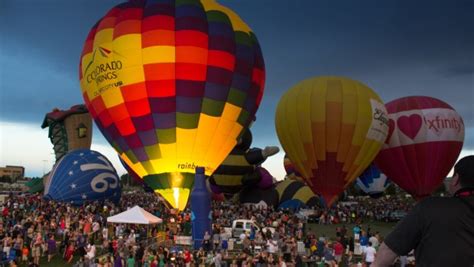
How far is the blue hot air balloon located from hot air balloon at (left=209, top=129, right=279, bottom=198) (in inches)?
268

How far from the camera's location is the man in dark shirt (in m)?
2.18

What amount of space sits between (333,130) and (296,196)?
34.6ft

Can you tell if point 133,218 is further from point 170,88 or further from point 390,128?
point 390,128

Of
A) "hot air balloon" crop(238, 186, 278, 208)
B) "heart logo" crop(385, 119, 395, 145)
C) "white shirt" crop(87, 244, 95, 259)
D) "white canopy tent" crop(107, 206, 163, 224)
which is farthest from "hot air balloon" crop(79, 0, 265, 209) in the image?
"hot air balloon" crop(238, 186, 278, 208)

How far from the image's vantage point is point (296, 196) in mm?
33938

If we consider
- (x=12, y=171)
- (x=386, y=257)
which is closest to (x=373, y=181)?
(x=386, y=257)

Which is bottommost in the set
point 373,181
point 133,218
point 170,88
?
point 133,218

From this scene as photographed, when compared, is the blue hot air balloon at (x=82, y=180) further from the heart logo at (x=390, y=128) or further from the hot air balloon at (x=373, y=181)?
the hot air balloon at (x=373, y=181)

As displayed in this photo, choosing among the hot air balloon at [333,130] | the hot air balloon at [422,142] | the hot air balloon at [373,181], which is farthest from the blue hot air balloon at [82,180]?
the hot air balloon at [373,181]

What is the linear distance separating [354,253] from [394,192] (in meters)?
80.2

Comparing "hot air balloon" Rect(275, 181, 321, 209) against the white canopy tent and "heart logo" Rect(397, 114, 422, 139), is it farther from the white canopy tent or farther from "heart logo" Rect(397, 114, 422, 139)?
the white canopy tent

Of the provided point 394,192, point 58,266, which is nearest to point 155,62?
point 58,266

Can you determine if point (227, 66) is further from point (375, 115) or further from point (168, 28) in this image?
point (375, 115)

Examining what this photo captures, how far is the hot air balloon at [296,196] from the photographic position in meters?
33.4
